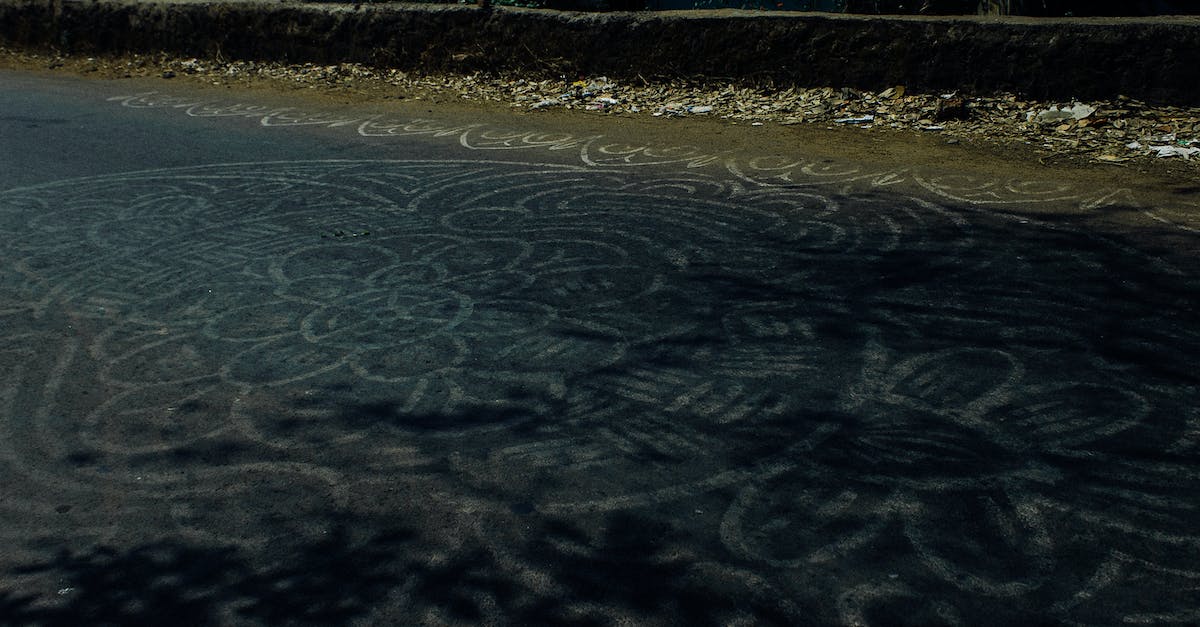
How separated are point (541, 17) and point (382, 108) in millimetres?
1750

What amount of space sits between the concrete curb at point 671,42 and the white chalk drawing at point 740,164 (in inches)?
64.9

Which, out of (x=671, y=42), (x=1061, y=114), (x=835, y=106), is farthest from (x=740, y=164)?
(x=671, y=42)

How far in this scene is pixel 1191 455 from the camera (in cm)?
322

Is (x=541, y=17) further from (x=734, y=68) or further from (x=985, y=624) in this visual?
(x=985, y=624)

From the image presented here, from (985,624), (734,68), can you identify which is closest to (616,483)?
(985,624)

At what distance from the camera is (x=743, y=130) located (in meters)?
7.88

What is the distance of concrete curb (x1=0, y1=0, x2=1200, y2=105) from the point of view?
24.7 ft

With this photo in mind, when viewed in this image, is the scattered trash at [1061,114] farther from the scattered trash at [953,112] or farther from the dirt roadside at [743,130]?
the scattered trash at [953,112]

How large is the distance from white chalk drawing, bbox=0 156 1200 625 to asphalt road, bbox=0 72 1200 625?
0.02m

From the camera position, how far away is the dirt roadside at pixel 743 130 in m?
5.90

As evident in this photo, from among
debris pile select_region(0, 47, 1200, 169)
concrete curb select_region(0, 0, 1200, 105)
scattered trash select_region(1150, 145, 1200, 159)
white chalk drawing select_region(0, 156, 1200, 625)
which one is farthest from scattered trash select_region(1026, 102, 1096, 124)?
white chalk drawing select_region(0, 156, 1200, 625)

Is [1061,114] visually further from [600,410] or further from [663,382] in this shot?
[600,410]

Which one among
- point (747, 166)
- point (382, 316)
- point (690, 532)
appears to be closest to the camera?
point (690, 532)

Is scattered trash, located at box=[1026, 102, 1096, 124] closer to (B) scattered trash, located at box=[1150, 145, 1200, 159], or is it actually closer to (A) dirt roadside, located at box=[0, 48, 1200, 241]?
(A) dirt roadside, located at box=[0, 48, 1200, 241]
